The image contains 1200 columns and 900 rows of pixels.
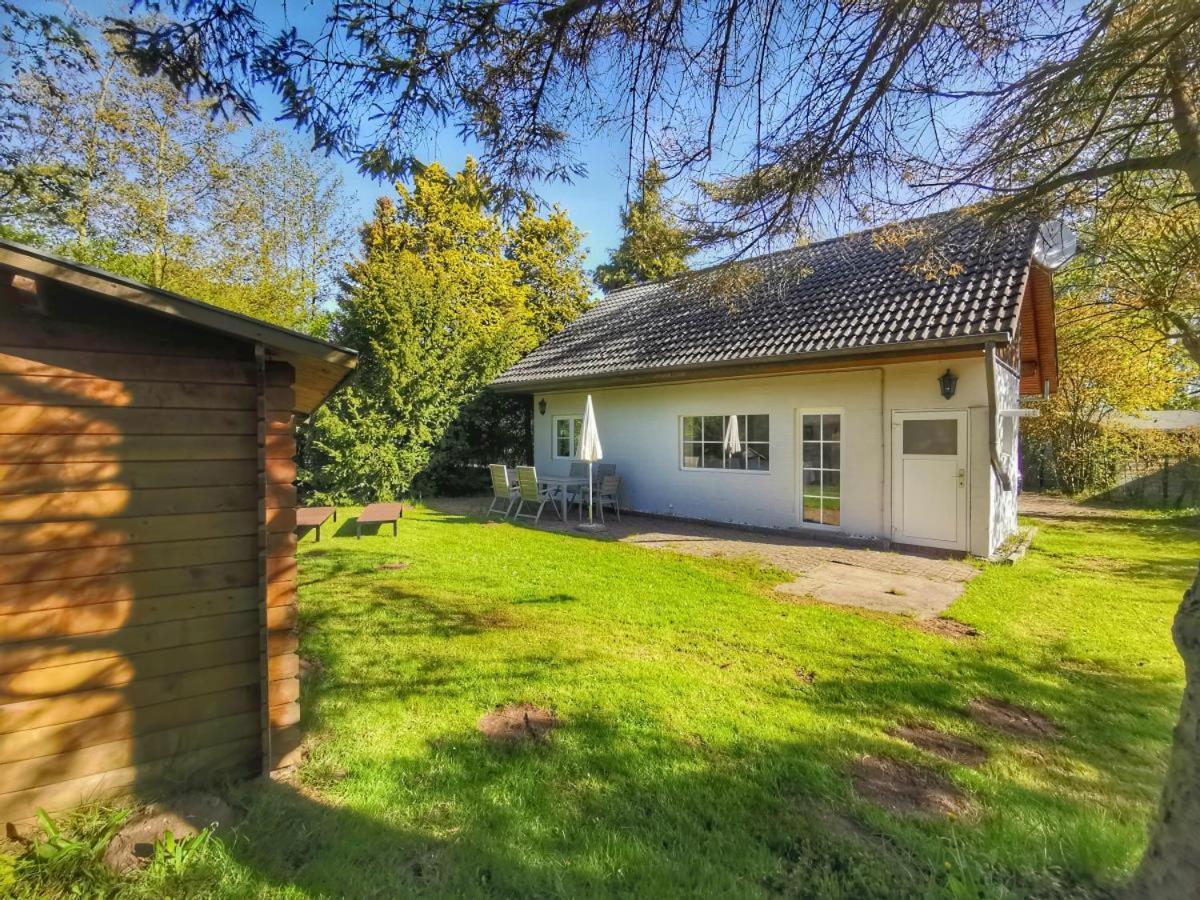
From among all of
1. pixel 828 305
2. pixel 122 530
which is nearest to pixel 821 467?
→ pixel 828 305

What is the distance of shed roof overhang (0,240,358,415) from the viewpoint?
227 centimetres

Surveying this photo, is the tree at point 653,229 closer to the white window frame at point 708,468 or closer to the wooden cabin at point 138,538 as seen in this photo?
the wooden cabin at point 138,538

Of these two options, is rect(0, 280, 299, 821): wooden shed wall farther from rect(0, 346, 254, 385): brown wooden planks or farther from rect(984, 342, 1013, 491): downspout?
rect(984, 342, 1013, 491): downspout

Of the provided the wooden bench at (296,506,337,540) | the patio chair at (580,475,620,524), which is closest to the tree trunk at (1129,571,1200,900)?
the wooden bench at (296,506,337,540)

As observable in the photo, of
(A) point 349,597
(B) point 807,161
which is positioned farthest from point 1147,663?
(A) point 349,597

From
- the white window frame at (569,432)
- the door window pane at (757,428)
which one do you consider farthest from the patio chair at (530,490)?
the door window pane at (757,428)

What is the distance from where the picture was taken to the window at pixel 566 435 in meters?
13.4

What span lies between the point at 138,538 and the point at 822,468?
8749mm

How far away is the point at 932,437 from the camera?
7.95 m

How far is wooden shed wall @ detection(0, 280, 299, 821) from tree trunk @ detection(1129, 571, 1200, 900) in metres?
3.65

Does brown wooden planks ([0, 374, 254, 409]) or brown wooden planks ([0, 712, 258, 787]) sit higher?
brown wooden planks ([0, 374, 254, 409])

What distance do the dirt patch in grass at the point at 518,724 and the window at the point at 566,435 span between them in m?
9.73

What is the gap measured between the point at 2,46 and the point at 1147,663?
10.4m

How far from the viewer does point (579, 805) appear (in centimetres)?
265
